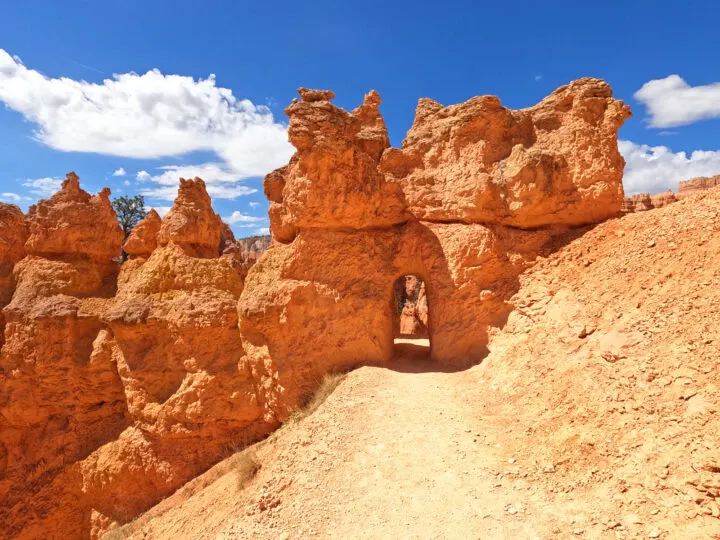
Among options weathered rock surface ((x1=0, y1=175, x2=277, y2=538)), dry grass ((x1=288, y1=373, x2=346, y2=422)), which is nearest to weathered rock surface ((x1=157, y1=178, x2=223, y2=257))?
weathered rock surface ((x1=0, y1=175, x2=277, y2=538))

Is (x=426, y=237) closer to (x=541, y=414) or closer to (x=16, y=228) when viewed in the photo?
(x=541, y=414)

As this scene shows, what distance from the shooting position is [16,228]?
11.1 meters

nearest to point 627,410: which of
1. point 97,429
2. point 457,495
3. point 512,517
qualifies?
point 512,517

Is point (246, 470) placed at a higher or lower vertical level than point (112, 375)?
lower

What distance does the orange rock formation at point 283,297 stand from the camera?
904cm

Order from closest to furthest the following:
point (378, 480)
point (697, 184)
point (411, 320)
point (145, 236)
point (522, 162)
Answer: point (378, 480) → point (522, 162) → point (145, 236) → point (411, 320) → point (697, 184)

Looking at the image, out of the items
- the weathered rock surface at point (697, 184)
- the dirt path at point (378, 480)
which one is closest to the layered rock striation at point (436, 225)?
the dirt path at point (378, 480)

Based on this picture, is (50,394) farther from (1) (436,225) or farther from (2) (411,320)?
(2) (411,320)

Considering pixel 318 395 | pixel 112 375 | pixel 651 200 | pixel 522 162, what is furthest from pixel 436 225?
pixel 651 200

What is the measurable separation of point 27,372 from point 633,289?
1263 centimetres

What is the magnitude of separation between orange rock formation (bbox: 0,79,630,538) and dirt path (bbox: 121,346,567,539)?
1.50 metres

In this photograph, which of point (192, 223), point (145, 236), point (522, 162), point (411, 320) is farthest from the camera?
point (411, 320)

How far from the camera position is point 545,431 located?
5.86m

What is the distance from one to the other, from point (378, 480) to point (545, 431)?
237 cm
